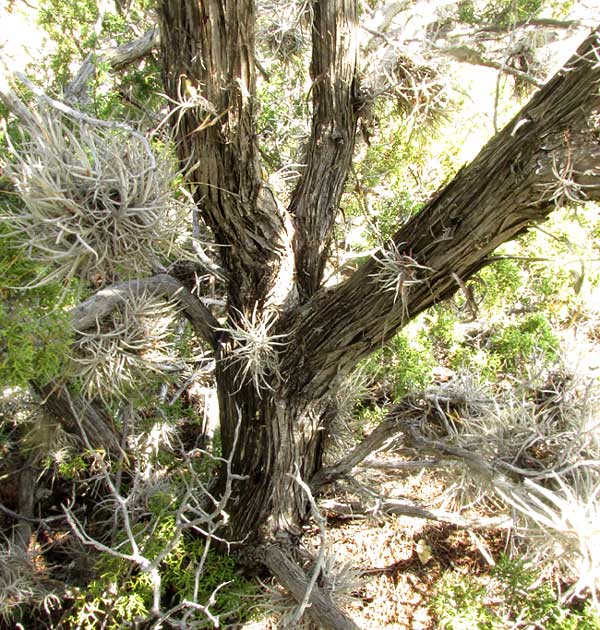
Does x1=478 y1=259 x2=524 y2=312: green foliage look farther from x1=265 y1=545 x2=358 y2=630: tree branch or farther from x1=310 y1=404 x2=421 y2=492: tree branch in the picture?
x1=265 y1=545 x2=358 y2=630: tree branch

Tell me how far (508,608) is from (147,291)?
2466 millimetres

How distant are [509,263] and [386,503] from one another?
1404 millimetres

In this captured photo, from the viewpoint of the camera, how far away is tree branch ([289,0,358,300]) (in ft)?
5.64

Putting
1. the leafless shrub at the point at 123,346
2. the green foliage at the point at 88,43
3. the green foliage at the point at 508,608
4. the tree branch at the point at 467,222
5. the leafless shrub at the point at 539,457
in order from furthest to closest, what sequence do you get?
1. the green foliage at the point at 88,43
2. the green foliage at the point at 508,608
3. the leafless shrub at the point at 123,346
4. the leafless shrub at the point at 539,457
5. the tree branch at the point at 467,222

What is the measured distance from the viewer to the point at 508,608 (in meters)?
2.56

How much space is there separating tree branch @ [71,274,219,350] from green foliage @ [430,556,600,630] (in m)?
1.76

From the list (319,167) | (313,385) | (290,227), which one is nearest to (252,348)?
(313,385)

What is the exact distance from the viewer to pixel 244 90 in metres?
1.49

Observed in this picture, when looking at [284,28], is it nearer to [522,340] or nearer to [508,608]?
[522,340]

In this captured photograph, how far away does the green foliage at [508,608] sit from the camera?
233 centimetres

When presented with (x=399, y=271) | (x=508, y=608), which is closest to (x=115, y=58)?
(x=399, y=271)

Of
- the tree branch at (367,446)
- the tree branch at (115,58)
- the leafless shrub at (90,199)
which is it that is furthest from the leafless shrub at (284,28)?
the tree branch at (367,446)

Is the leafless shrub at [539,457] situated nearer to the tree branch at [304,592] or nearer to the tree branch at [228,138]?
the tree branch at [304,592]

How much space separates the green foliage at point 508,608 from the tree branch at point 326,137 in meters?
1.68
